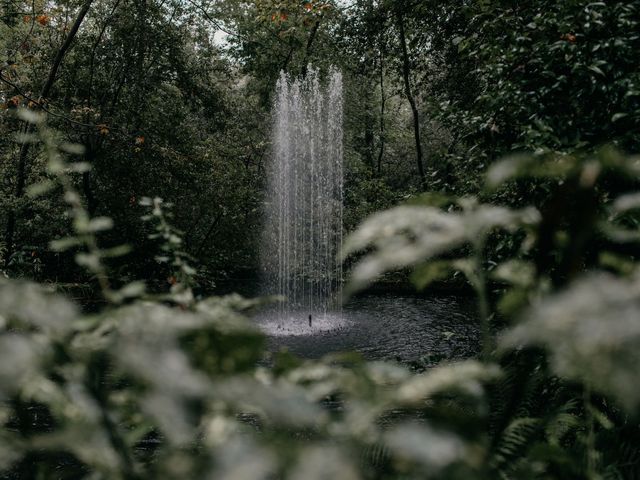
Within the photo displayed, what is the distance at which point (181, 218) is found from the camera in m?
13.9

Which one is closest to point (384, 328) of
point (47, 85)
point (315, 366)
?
point (47, 85)

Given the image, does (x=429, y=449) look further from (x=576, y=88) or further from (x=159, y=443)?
(x=159, y=443)

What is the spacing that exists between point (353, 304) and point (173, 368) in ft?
40.3

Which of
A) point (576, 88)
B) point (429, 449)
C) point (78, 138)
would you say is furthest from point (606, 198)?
point (78, 138)

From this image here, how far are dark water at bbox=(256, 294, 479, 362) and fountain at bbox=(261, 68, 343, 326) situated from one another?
251 cm

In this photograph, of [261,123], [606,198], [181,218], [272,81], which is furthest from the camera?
[261,123]

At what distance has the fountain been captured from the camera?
14461mm

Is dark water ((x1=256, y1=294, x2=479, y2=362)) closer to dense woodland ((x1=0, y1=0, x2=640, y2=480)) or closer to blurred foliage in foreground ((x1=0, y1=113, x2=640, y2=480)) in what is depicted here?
dense woodland ((x1=0, y1=0, x2=640, y2=480))

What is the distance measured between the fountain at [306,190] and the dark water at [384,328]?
2.51 m

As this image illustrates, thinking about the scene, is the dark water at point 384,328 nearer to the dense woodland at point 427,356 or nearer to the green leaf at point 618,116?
the dense woodland at point 427,356

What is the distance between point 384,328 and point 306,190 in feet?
22.6

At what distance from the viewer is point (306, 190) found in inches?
607

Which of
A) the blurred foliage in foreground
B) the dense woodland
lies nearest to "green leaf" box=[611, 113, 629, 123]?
the dense woodland

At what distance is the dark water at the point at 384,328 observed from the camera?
7.99m
